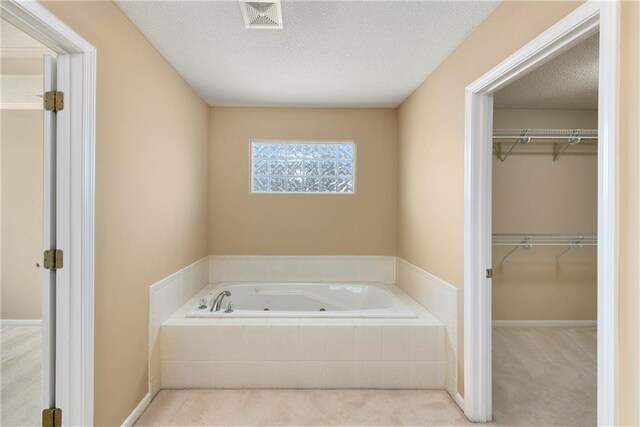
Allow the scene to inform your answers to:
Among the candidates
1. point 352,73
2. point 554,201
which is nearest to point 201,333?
point 352,73

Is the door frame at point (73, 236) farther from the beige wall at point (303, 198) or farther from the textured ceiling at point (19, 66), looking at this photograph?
the beige wall at point (303, 198)

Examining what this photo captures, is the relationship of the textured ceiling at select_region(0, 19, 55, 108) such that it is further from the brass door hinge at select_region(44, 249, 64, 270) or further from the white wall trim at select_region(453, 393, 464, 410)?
the white wall trim at select_region(453, 393, 464, 410)

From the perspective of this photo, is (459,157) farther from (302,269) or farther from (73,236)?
(73,236)

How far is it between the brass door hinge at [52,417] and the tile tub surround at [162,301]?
70 centimetres

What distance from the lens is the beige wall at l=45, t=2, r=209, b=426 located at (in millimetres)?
1626

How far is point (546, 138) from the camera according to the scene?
11.3ft

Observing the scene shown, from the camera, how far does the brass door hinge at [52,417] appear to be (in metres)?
1.48

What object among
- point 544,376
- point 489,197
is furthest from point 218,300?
point 544,376

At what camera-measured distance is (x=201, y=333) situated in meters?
2.31

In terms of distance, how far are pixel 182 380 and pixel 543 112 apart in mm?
4278

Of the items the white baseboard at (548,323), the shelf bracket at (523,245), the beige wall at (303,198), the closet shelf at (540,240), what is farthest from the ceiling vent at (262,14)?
the white baseboard at (548,323)

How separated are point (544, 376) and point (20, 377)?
3.72m

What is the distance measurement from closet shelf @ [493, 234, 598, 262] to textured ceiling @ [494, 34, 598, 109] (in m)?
1.37

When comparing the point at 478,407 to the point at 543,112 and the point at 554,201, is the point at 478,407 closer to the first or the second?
the point at 554,201
